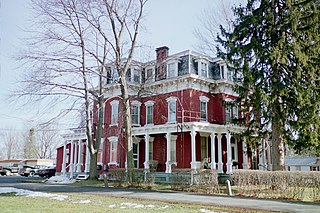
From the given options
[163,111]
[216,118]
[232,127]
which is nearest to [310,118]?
[232,127]

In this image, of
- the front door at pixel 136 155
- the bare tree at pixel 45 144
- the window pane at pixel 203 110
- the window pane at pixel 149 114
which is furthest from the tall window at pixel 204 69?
the bare tree at pixel 45 144

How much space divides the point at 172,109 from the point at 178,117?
1.41 metres

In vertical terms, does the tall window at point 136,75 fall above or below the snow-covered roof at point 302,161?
above

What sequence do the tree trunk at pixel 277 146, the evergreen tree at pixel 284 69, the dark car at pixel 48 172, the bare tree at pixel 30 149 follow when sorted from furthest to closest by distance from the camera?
the bare tree at pixel 30 149 → the dark car at pixel 48 172 → the tree trunk at pixel 277 146 → the evergreen tree at pixel 284 69

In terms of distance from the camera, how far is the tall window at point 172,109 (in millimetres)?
28480

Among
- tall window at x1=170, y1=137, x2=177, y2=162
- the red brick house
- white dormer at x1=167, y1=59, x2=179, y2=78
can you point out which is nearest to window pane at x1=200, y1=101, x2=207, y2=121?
the red brick house

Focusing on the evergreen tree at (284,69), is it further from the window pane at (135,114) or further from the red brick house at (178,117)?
the window pane at (135,114)

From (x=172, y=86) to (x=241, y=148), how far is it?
29.6ft

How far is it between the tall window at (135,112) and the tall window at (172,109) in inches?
156

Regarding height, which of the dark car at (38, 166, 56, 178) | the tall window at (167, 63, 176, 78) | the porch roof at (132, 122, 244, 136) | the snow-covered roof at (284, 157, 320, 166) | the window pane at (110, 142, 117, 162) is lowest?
the dark car at (38, 166, 56, 178)

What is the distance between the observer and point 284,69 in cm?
1934

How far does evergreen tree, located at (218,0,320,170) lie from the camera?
18.2m

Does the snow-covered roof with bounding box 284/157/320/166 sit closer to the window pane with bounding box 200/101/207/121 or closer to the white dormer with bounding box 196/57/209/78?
the window pane with bounding box 200/101/207/121

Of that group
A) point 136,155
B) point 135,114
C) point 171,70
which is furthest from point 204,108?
point 136,155
